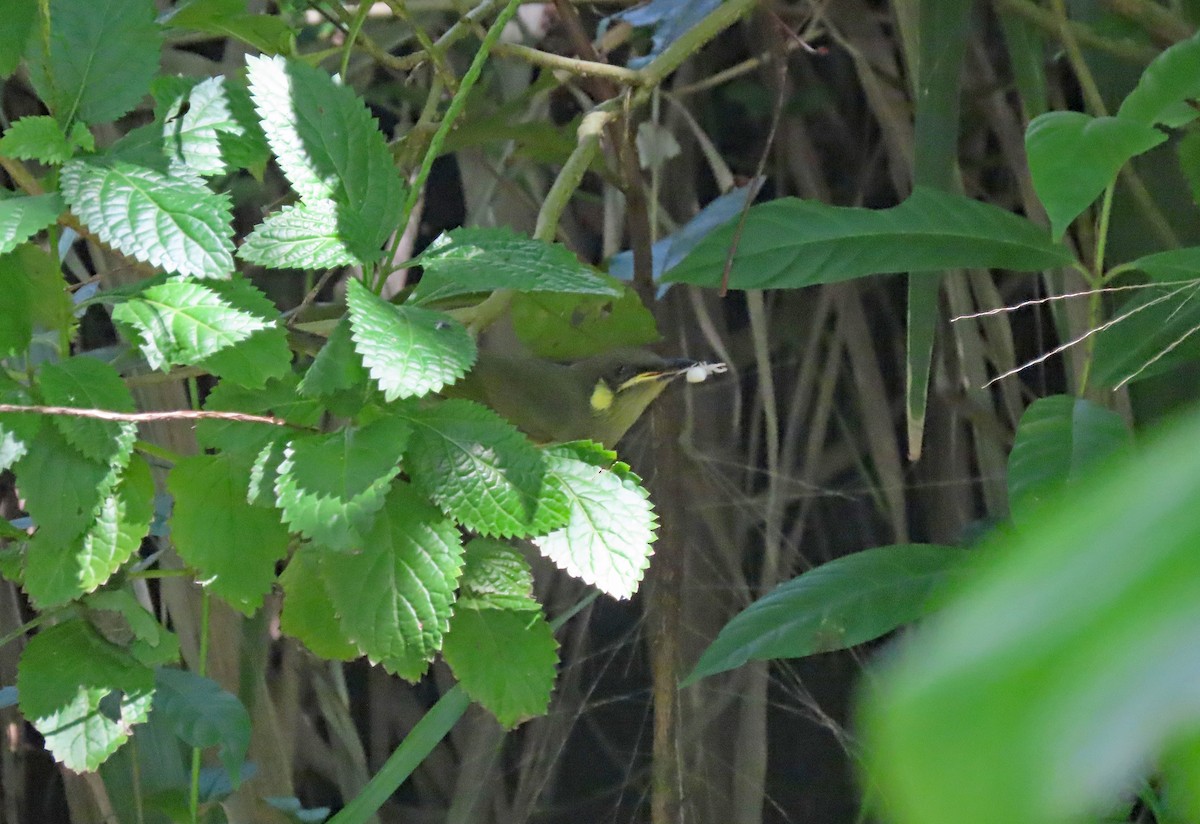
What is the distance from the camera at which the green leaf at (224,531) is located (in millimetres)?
901

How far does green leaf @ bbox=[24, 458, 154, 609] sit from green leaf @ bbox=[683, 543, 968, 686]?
50 centimetres

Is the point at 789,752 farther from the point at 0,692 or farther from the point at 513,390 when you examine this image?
the point at 0,692

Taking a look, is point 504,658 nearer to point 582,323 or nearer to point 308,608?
point 308,608

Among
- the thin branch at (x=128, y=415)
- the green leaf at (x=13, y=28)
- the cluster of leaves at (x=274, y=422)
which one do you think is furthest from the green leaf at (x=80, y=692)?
the green leaf at (x=13, y=28)

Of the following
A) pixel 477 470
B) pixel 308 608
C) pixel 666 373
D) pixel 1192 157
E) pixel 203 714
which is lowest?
pixel 203 714

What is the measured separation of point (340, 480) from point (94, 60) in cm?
42

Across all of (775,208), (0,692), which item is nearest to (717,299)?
(775,208)

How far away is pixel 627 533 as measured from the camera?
883 millimetres

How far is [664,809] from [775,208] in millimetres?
706

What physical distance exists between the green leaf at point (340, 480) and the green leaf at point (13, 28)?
0.38 meters

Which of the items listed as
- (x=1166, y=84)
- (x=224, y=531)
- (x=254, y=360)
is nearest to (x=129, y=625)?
(x=224, y=531)

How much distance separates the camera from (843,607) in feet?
3.59

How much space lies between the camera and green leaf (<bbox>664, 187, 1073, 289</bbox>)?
118 centimetres

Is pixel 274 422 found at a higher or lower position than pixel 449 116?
lower
